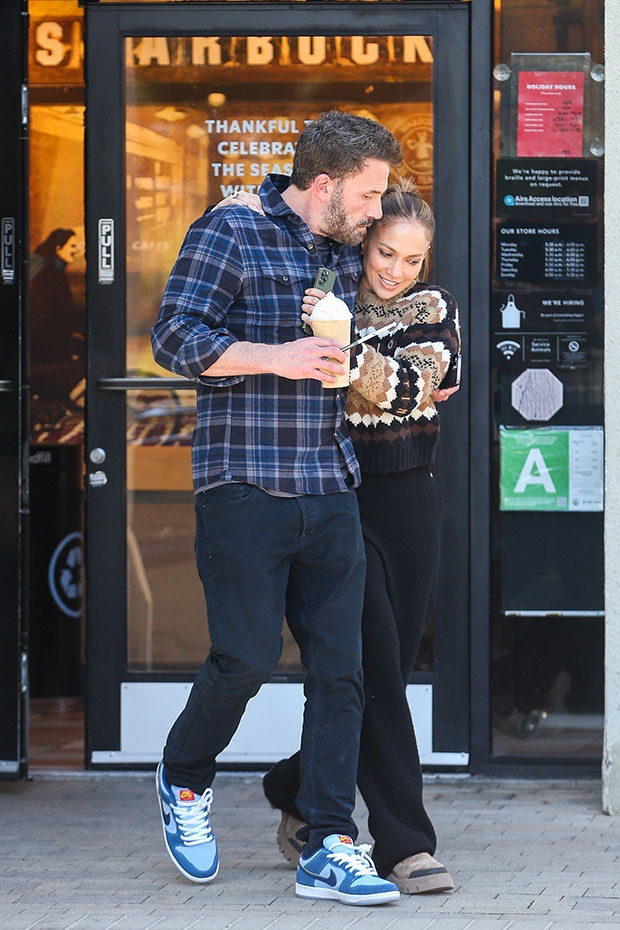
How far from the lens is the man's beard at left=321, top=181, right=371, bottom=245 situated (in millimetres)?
3871

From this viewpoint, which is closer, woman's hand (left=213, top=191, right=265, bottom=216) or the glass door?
woman's hand (left=213, top=191, right=265, bottom=216)

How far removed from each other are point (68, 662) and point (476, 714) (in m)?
2.68

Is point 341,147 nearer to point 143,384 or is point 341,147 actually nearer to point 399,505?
point 399,505

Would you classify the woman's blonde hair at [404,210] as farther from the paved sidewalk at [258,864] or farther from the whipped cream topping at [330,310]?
the paved sidewalk at [258,864]

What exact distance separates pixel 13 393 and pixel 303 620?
5.66ft

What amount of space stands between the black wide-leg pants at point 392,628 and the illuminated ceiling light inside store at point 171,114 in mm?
1937

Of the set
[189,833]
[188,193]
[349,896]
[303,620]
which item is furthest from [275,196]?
[349,896]

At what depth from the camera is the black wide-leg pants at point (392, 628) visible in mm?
3973

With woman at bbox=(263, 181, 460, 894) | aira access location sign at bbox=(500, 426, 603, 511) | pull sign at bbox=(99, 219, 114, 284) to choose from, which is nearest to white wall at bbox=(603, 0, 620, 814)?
aira access location sign at bbox=(500, 426, 603, 511)

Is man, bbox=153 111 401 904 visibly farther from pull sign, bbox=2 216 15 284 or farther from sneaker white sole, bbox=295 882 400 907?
pull sign, bbox=2 216 15 284

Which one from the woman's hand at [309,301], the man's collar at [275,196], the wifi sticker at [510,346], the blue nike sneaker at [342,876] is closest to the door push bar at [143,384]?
the wifi sticker at [510,346]

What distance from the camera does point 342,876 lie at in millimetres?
3793

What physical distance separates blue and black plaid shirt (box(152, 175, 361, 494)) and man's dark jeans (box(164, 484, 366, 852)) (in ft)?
0.23

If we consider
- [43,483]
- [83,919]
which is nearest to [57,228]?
[43,483]
